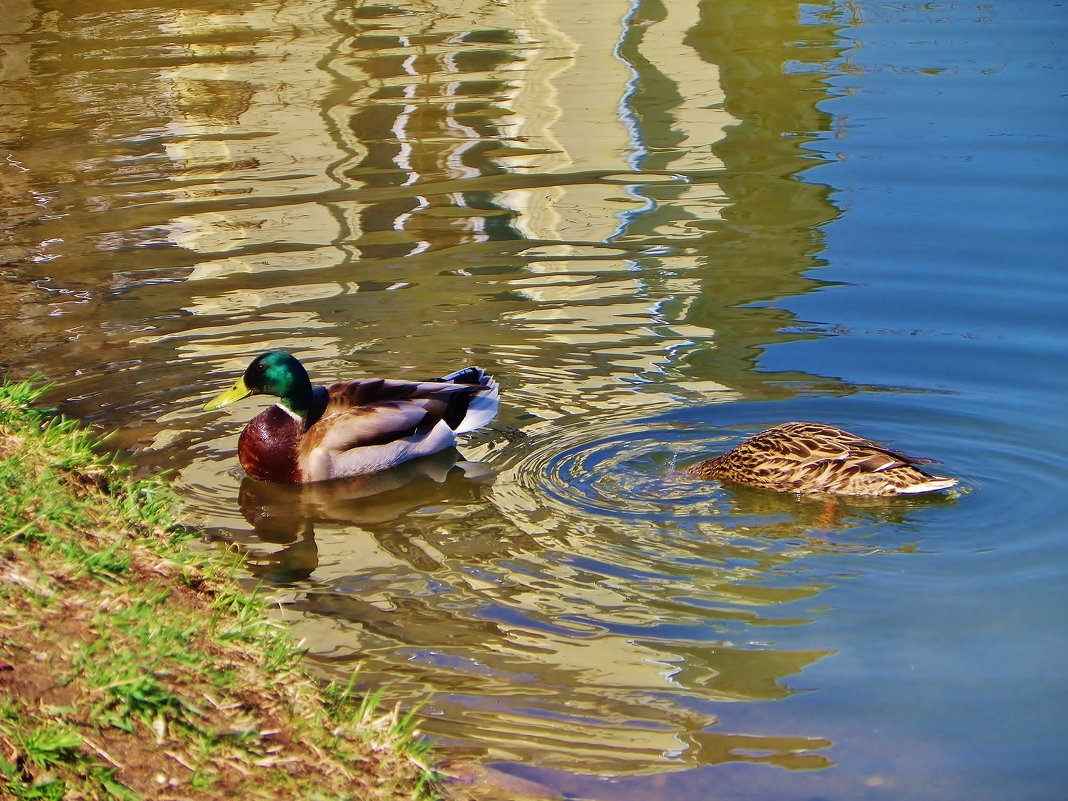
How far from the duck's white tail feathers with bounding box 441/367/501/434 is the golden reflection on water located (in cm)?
16

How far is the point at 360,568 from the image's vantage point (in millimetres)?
6781

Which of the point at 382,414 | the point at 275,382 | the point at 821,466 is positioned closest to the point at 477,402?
the point at 382,414

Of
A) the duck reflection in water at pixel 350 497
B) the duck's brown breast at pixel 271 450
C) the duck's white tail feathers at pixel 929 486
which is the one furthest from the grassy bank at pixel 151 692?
the duck's white tail feathers at pixel 929 486

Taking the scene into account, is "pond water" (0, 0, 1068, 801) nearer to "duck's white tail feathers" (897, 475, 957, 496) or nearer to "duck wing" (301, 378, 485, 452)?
"duck's white tail feathers" (897, 475, 957, 496)

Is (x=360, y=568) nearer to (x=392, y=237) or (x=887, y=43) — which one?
(x=392, y=237)

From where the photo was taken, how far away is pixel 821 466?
7.35 meters

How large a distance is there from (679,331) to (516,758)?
4.70 metres

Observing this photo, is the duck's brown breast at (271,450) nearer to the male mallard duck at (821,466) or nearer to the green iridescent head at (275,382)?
the green iridescent head at (275,382)

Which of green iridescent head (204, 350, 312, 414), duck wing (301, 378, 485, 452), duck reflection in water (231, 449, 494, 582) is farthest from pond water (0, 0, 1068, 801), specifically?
green iridescent head (204, 350, 312, 414)

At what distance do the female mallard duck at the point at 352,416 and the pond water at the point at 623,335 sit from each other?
19 centimetres

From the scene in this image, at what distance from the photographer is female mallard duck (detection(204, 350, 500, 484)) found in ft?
26.7

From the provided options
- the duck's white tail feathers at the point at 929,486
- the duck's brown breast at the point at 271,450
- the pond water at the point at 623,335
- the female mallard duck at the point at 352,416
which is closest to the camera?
the pond water at the point at 623,335

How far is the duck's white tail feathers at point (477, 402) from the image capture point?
8.26 meters

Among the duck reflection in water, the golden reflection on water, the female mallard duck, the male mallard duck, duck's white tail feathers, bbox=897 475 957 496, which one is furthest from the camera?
the female mallard duck
